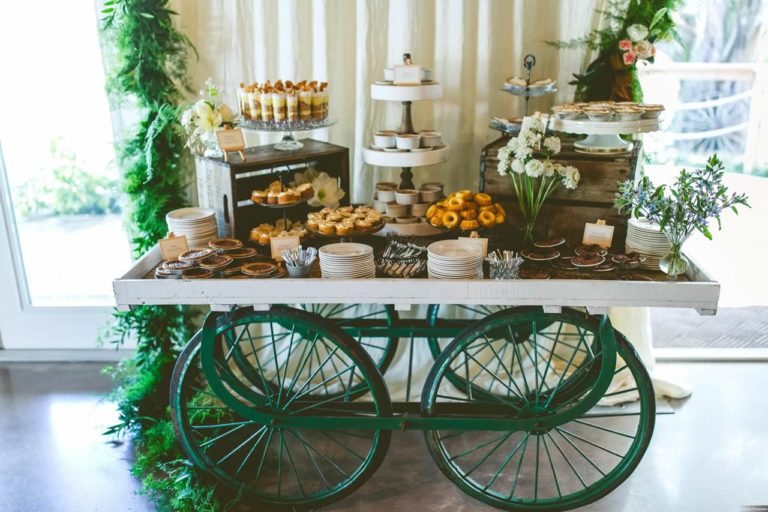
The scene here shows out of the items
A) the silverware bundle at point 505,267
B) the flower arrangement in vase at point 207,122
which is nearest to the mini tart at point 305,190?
the flower arrangement in vase at point 207,122

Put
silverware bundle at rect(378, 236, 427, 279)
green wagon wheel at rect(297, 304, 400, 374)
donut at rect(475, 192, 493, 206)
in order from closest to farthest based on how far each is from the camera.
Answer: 1. silverware bundle at rect(378, 236, 427, 279)
2. donut at rect(475, 192, 493, 206)
3. green wagon wheel at rect(297, 304, 400, 374)

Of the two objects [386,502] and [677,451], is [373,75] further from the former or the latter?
[677,451]

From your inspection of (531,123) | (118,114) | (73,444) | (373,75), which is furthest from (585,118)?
(73,444)

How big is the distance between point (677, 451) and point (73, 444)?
93.7 inches

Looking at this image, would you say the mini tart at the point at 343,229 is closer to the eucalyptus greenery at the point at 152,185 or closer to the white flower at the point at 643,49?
the eucalyptus greenery at the point at 152,185

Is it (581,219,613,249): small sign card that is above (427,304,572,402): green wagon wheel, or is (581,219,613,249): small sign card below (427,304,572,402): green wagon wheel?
above

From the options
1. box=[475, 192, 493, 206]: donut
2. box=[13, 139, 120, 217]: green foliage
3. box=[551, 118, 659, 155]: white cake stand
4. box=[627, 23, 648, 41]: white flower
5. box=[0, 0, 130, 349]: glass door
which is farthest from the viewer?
box=[13, 139, 120, 217]: green foliage

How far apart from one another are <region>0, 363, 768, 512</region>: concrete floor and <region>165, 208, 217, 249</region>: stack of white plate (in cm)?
93

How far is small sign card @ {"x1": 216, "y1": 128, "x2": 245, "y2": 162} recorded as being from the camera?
2484 millimetres

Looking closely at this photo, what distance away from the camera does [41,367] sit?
349cm

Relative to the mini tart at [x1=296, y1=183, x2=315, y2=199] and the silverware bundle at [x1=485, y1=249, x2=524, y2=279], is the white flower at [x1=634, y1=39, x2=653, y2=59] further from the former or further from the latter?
the mini tart at [x1=296, y1=183, x2=315, y2=199]

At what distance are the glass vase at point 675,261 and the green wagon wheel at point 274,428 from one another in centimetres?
97

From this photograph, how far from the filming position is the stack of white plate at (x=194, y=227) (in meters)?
2.54

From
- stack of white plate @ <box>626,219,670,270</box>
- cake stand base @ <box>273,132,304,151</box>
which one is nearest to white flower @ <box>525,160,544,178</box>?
stack of white plate @ <box>626,219,670,270</box>
